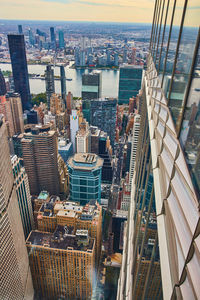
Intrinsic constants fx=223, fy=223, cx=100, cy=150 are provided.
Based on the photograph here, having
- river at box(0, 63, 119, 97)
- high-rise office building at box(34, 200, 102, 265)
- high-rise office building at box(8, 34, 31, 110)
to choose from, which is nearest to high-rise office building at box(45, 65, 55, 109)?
high-rise office building at box(8, 34, 31, 110)

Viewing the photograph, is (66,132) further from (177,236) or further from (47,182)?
(177,236)

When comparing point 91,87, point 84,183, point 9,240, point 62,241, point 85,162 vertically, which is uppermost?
point 91,87

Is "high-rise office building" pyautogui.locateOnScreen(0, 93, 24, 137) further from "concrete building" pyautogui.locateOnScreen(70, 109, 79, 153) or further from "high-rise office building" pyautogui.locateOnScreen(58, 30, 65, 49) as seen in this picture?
"high-rise office building" pyautogui.locateOnScreen(58, 30, 65, 49)

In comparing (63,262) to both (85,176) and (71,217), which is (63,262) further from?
(85,176)

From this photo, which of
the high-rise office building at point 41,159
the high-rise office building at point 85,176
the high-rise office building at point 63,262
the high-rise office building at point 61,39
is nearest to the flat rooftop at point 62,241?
the high-rise office building at point 63,262

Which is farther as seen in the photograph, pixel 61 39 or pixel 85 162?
pixel 61 39

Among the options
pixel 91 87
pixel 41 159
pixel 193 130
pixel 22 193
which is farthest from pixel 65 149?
pixel 193 130

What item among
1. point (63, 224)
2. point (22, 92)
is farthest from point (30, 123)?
point (63, 224)

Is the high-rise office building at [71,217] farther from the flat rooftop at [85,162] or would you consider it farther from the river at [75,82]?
the river at [75,82]
